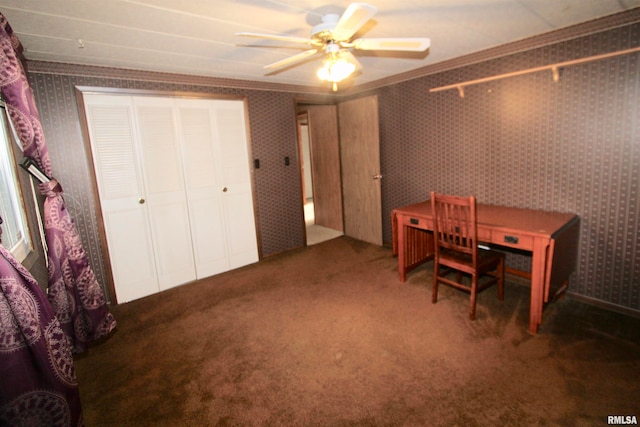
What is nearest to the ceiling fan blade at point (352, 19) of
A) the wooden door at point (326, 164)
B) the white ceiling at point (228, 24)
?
the white ceiling at point (228, 24)

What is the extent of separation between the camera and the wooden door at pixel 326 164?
15.8 feet

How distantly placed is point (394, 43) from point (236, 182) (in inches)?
98.7

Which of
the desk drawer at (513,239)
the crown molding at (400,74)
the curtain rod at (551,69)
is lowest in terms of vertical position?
the desk drawer at (513,239)

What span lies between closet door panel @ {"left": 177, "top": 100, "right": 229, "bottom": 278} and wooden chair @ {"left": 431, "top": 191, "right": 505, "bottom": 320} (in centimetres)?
237

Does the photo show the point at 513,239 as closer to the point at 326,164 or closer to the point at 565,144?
the point at 565,144

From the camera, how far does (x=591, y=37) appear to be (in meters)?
2.37

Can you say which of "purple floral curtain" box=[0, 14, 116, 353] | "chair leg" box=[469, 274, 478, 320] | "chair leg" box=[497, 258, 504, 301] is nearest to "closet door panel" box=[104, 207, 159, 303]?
"purple floral curtain" box=[0, 14, 116, 353]

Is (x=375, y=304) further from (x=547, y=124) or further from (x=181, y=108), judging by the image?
(x=181, y=108)

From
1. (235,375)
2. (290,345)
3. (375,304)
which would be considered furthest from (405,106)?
(235,375)

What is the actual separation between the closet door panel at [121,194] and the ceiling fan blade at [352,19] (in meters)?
2.31

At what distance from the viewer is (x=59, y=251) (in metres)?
2.22

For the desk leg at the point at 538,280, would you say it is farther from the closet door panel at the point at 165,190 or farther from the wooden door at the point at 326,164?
the closet door panel at the point at 165,190

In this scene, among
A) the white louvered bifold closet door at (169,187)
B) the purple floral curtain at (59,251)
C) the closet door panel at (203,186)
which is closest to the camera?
the purple floral curtain at (59,251)

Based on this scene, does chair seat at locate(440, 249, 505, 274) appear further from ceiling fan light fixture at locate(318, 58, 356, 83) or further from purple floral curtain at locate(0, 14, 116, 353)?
purple floral curtain at locate(0, 14, 116, 353)
